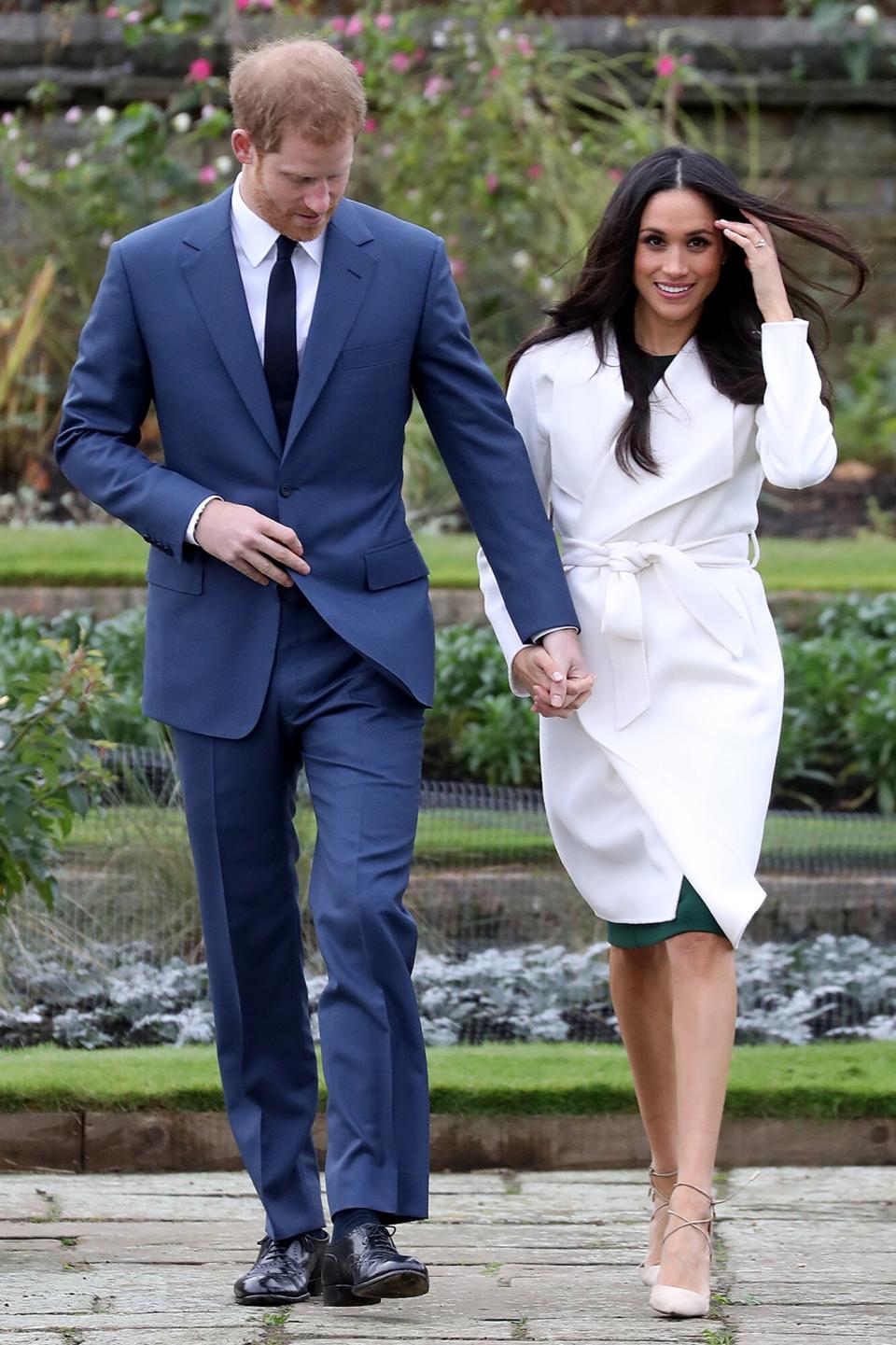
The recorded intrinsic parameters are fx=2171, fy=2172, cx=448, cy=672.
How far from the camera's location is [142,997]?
16.8ft

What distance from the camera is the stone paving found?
10.1 feet

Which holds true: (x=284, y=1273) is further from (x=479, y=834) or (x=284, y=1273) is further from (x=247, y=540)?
(x=479, y=834)

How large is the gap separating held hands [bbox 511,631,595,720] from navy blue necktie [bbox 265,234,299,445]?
1.74ft

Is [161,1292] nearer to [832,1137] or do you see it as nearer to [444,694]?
[832,1137]

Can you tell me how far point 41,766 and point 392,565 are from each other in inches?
40.7

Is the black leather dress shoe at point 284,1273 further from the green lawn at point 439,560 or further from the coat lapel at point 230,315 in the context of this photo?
the green lawn at point 439,560

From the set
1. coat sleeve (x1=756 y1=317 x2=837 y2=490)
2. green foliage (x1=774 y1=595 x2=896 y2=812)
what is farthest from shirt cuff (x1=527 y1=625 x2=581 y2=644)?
green foliage (x1=774 y1=595 x2=896 y2=812)

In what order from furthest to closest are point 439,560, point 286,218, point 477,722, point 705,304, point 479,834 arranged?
1. point 439,560
2. point 477,722
3. point 479,834
4. point 705,304
5. point 286,218

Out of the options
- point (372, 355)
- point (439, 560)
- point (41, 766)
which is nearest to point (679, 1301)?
point (372, 355)

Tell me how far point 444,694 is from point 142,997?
2.00 meters

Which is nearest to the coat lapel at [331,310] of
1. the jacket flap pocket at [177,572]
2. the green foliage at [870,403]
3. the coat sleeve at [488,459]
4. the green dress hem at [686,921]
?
the coat sleeve at [488,459]

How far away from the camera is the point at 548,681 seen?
3420mm

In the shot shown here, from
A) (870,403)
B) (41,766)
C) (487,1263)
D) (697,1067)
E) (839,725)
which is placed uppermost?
(870,403)

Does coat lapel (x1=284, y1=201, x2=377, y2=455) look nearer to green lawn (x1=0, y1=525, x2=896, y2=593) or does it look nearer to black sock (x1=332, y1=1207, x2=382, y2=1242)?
black sock (x1=332, y1=1207, x2=382, y2=1242)
